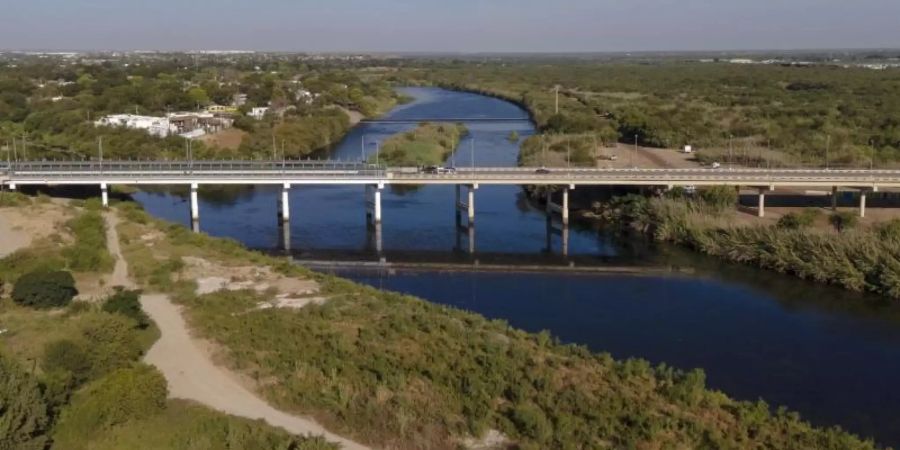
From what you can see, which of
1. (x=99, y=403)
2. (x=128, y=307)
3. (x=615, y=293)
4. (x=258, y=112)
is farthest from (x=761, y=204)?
(x=258, y=112)

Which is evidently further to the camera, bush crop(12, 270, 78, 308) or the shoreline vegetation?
the shoreline vegetation

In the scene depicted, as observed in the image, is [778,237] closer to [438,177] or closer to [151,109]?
[438,177]

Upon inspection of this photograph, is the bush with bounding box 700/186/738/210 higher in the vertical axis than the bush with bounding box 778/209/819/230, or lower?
higher

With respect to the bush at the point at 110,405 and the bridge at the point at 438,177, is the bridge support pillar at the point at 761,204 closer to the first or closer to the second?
the bridge at the point at 438,177

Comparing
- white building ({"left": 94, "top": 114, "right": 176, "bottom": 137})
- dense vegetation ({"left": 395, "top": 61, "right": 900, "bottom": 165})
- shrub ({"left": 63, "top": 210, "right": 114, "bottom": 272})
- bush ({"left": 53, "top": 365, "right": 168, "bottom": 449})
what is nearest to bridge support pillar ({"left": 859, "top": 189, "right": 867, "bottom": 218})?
dense vegetation ({"left": 395, "top": 61, "right": 900, "bottom": 165})

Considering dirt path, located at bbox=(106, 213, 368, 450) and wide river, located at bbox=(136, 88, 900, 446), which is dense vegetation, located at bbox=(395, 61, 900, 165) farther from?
dirt path, located at bbox=(106, 213, 368, 450)

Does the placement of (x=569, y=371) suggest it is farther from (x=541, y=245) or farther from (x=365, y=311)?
(x=541, y=245)
